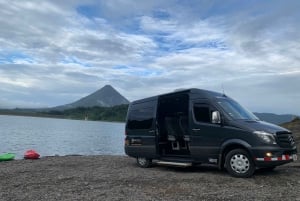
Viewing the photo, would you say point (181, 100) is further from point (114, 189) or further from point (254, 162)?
point (114, 189)

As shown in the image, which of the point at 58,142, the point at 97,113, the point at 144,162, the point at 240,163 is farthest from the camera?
the point at 97,113

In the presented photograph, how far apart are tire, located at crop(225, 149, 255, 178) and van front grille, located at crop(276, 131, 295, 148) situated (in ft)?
2.96

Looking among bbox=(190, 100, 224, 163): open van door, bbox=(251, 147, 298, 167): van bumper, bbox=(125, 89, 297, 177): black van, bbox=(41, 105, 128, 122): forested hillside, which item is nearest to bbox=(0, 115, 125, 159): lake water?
bbox=(125, 89, 297, 177): black van

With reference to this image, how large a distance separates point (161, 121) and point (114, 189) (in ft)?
15.9

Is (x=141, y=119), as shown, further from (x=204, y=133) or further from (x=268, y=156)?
(x=268, y=156)

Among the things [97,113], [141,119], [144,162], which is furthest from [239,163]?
[97,113]

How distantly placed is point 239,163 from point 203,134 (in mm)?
1505

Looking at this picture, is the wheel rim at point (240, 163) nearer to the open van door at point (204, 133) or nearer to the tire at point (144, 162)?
the open van door at point (204, 133)

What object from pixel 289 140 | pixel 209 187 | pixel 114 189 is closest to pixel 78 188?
pixel 114 189

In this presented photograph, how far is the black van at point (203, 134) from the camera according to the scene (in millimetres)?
10398

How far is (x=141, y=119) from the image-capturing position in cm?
1427

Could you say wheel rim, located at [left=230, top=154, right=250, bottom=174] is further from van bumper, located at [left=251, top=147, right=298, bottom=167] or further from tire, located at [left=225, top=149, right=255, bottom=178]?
van bumper, located at [left=251, top=147, right=298, bottom=167]

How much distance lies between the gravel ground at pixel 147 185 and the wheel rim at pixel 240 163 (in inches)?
12.0

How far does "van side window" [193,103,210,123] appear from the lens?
11703 millimetres
